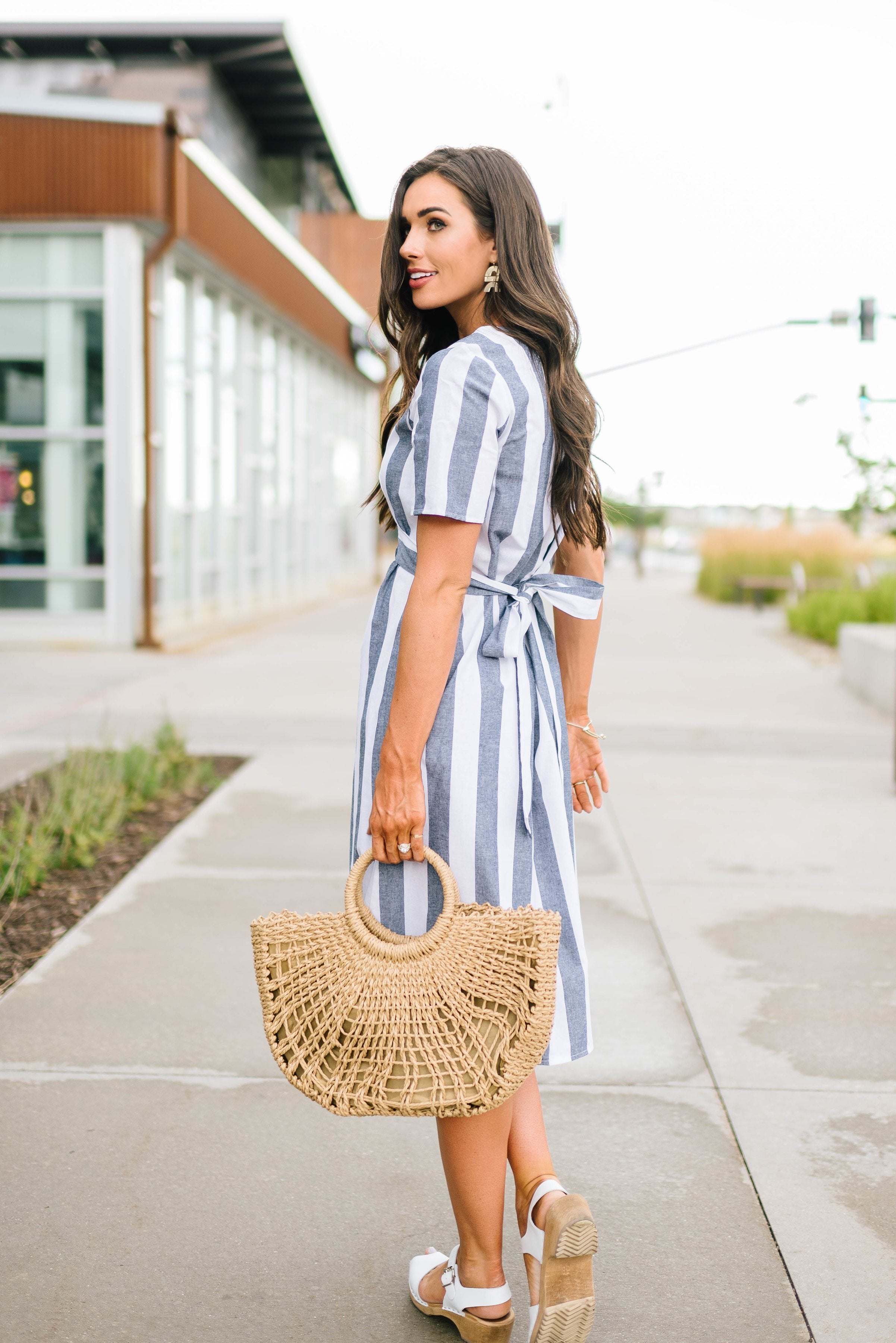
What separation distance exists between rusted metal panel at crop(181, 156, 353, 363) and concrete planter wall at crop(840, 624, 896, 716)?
7501mm

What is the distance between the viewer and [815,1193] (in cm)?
272

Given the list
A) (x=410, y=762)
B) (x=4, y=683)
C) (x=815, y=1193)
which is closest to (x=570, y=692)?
(x=410, y=762)

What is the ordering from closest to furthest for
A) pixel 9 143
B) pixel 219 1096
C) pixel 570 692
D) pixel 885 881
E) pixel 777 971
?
1. pixel 570 692
2. pixel 219 1096
3. pixel 777 971
4. pixel 885 881
5. pixel 9 143

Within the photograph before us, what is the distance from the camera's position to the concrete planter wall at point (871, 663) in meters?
9.97

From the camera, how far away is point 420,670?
2035 millimetres

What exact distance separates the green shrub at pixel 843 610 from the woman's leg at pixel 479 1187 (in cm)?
1377

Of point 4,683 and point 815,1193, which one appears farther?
point 4,683

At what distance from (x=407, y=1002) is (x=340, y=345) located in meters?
22.9

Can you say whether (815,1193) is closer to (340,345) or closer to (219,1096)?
(219,1096)

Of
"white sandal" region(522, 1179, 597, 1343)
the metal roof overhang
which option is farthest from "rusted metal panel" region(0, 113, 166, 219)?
"white sandal" region(522, 1179, 597, 1343)

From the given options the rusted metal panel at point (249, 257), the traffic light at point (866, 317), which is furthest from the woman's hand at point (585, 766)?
the traffic light at point (866, 317)

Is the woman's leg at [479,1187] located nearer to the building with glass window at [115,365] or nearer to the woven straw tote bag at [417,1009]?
the woven straw tote bag at [417,1009]

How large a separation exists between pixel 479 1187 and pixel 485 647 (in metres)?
0.86

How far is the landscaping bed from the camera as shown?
4.46 metres
